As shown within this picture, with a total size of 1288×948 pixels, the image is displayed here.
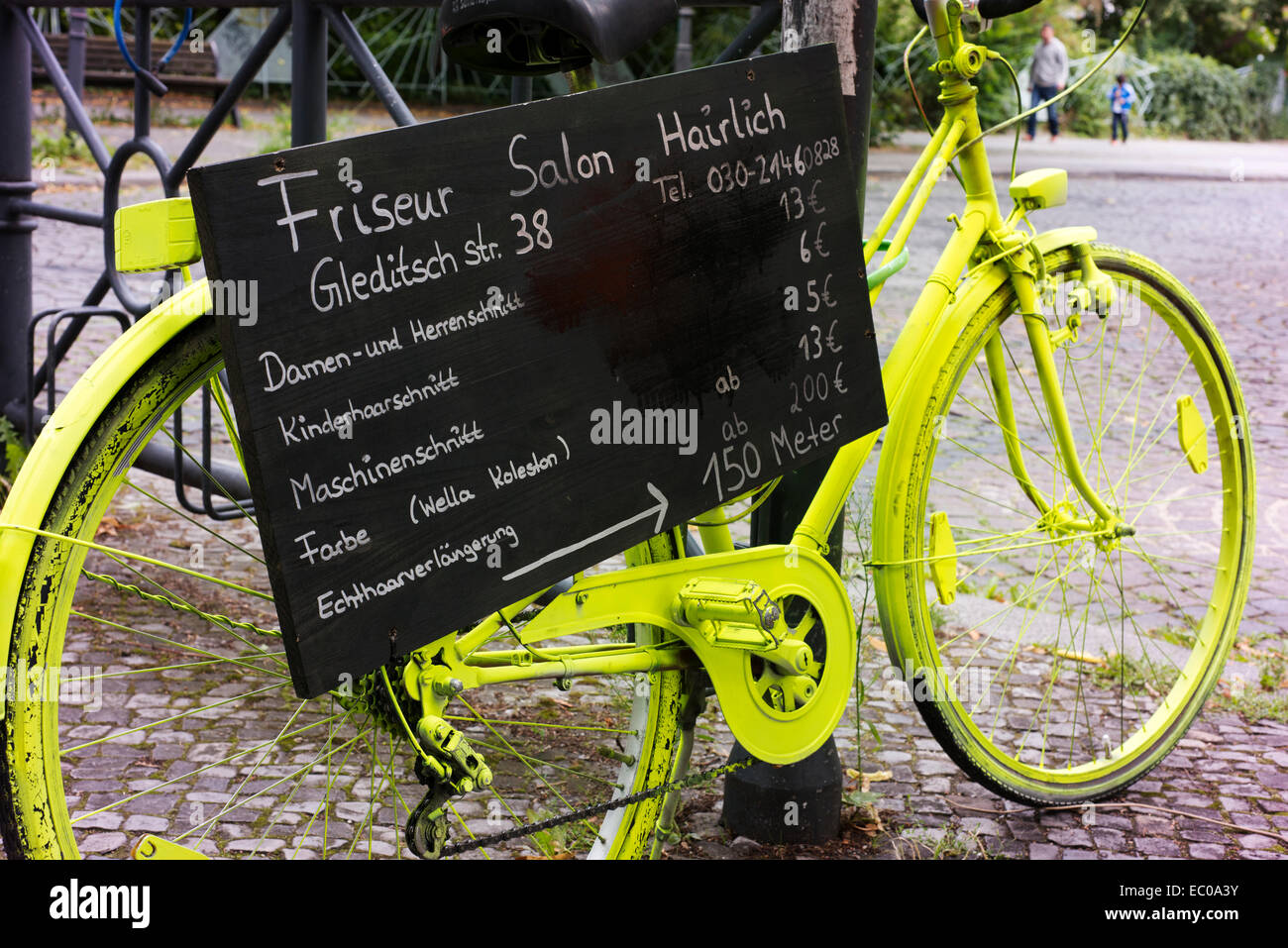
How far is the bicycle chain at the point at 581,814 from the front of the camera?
84.6 inches

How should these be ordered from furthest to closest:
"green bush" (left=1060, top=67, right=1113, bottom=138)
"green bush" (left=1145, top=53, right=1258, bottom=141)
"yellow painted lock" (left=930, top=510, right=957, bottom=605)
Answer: "green bush" (left=1145, top=53, right=1258, bottom=141) → "green bush" (left=1060, top=67, right=1113, bottom=138) → "yellow painted lock" (left=930, top=510, right=957, bottom=605)

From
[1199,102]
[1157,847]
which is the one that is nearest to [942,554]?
[1157,847]

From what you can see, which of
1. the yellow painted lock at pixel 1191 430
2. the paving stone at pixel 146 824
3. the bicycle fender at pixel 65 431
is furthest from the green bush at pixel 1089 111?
the bicycle fender at pixel 65 431

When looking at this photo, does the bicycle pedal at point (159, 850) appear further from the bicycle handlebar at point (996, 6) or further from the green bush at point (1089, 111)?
the green bush at point (1089, 111)

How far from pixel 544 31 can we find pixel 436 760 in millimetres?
1140

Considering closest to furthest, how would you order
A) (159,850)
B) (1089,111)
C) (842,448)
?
(159,850) < (842,448) < (1089,111)

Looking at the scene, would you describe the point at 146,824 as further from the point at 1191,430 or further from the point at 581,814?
the point at 1191,430

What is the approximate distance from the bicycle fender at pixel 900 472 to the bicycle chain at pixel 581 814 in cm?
37

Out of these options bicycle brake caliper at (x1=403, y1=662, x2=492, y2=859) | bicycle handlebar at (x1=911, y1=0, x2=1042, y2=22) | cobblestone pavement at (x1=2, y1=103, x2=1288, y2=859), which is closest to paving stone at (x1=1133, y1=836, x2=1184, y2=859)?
cobblestone pavement at (x1=2, y1=103, x2=1288, y2=859)

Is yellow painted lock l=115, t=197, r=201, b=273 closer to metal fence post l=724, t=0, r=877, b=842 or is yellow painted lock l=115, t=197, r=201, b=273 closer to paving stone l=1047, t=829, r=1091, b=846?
metal fence post l=724, t=0, r=877, b=842

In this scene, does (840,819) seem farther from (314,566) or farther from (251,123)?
(251,123)

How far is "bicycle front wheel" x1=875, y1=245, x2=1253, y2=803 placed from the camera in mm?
2674

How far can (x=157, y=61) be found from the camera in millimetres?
14562
